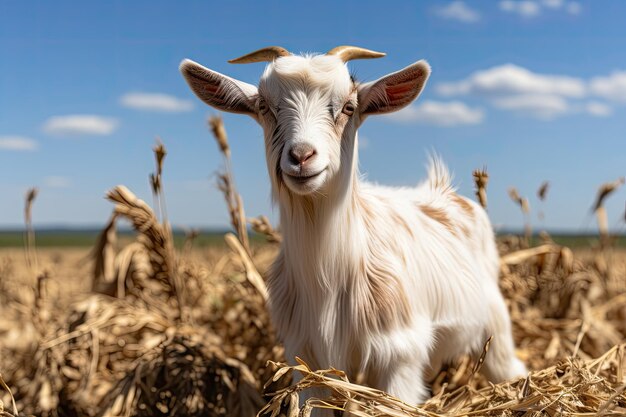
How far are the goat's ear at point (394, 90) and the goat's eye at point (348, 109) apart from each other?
78mm

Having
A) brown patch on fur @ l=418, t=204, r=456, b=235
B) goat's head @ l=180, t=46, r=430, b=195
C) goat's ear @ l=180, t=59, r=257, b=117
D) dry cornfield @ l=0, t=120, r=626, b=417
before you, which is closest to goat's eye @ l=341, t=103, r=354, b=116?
goat's head @ l=180, t=46, r=430, b=195

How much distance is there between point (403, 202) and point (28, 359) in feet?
9.56

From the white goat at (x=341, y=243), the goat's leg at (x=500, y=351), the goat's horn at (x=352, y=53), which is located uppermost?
the goat's horn at (x=352, y=53)

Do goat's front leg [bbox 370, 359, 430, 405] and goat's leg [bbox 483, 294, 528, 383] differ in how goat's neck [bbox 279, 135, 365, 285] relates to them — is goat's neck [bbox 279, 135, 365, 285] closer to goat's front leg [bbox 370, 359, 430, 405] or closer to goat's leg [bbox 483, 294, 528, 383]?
goat's front leg [bbox 370, 359, 430, 405]

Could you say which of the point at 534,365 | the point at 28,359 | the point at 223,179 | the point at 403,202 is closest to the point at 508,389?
the point at 403,202

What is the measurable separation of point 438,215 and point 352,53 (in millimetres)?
1271

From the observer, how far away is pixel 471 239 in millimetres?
4172

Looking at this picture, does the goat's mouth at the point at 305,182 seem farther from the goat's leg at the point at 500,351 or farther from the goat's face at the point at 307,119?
the goat's leg at the point at 500,351

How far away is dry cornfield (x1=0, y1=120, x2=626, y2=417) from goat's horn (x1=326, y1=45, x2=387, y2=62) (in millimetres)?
942

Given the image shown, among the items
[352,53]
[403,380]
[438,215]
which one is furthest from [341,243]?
[438,215]

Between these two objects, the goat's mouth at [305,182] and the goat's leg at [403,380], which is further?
the goat's leg at [403,380]

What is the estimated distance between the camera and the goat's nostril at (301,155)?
2809 millimetres

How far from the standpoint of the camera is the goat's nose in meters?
2.81

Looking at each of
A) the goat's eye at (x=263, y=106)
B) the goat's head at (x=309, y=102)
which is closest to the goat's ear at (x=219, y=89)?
the goat's head at (x=309, y=102)
